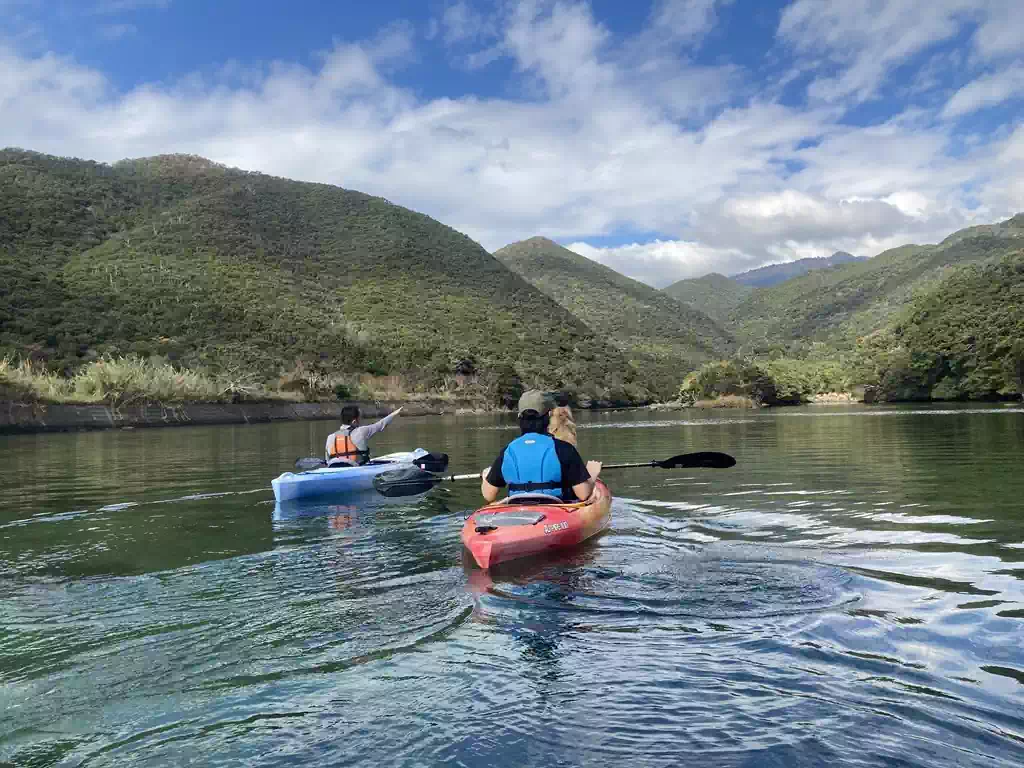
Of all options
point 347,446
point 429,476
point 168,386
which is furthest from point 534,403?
point 168,386

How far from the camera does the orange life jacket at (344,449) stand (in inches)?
581

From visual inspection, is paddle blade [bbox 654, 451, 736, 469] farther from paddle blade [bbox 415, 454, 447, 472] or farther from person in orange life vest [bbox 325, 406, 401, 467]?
person in orange life vest [bbox 325, 406, 401, 467]

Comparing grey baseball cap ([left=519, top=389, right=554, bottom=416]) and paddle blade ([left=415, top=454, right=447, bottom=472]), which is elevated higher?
grey baseball cap ([left=519, top=389, right=554, bottom=416])

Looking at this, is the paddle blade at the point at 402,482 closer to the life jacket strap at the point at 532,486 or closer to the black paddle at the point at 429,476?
the black paddle at the point at 429,476

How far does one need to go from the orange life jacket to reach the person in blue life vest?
6.06 meters

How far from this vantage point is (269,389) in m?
58.6

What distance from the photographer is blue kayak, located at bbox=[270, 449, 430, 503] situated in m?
13.6

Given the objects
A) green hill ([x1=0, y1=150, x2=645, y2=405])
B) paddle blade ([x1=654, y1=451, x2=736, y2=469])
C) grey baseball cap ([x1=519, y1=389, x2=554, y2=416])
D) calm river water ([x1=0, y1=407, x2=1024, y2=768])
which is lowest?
calm river water ([x1=0, y1=407, x2=1024, y2=768])

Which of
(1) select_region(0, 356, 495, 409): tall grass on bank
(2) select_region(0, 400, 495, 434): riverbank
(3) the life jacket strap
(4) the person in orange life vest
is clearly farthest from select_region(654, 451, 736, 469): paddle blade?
(1) select_region(0, 356, 495, 409): tall grass on bank

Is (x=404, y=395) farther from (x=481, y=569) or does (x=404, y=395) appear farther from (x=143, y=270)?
(x=481, y=569)

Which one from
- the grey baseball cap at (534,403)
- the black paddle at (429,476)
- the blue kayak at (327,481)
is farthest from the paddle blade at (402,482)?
the grey baseball cap at (534,403)

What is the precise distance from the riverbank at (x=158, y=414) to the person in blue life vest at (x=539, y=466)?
794 inches

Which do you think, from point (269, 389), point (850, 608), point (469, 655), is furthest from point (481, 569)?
point (269, 389)

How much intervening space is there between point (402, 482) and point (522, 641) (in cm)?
764
